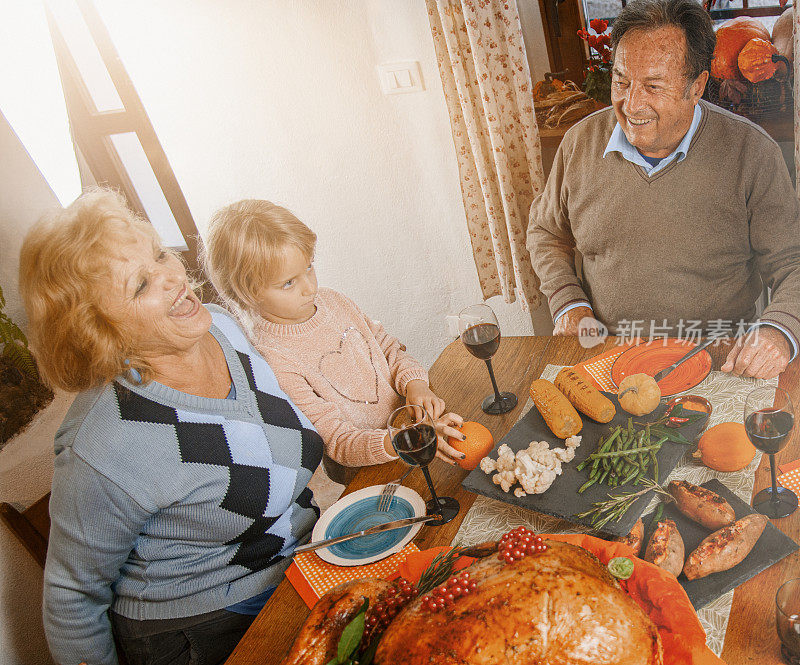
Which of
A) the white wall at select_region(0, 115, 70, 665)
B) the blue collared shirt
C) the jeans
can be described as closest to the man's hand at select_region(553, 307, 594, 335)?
the blue collared shirt

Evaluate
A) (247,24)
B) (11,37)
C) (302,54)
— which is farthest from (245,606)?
(11,37)

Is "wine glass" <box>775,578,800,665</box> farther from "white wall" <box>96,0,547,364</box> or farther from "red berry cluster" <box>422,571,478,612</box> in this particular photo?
"white wall" <box>96,0,547,364</box>

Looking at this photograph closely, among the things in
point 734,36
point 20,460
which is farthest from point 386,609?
point 20,460

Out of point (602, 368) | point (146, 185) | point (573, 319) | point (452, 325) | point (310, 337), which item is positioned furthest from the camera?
point (146, 185)

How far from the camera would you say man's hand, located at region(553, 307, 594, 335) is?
→ 57.1 inches

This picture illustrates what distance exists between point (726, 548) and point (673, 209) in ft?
2.68

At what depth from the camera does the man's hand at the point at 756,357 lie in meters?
1.00

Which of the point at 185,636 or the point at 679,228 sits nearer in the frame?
the point at 185,636

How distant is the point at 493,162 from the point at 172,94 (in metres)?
1.29

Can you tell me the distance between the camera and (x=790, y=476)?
0.79 metres

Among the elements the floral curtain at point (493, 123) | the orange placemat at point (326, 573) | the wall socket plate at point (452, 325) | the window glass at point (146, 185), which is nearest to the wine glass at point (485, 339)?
the orange placemat at point (326, 573)

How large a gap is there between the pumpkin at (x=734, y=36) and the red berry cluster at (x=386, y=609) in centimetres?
113

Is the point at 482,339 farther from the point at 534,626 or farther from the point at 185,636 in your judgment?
the point at 185,636

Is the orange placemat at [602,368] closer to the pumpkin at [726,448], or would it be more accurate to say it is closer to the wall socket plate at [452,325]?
the pumpkin at [726,448]
